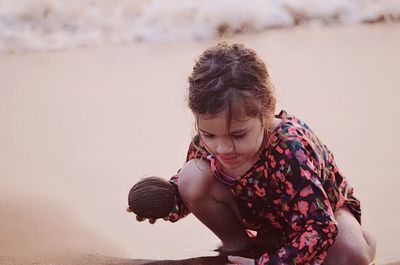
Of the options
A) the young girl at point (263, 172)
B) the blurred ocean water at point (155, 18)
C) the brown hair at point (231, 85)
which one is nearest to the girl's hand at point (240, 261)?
the young girl at point (263, 172)

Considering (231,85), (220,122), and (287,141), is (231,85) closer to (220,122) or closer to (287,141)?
(220,122)

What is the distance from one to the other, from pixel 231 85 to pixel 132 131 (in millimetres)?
1738

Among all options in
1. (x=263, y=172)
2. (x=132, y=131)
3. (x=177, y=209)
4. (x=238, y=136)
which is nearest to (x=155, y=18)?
(x=132, y=131)

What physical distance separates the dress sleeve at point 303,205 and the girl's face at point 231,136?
108mm

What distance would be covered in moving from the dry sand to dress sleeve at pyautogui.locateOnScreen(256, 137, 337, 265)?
1.90ft

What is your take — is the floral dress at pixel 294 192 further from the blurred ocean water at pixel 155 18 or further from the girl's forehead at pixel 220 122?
the blurred ocean water at pixel 155 18

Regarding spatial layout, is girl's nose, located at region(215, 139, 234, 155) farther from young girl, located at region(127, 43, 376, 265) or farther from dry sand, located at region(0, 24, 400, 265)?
dry sand, located at region(0, 24, 400, 265)

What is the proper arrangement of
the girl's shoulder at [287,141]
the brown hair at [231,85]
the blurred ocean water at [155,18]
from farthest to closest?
1. the blurred ocean water at [155,18]
2. the girl's shoulder at [287,141]
3. the brown hair at [231,85]

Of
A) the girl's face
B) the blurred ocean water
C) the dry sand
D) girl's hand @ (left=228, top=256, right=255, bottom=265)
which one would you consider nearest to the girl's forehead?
the girl's face

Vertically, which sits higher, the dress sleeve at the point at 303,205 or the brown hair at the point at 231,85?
the brown hair at the point at 231,85

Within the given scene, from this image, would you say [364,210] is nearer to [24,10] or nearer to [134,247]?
[134,247]

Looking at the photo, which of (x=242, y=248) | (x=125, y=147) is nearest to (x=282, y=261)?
(x=242, y=248)

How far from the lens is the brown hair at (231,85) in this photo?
2.29 m

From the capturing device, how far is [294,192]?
239 cm
